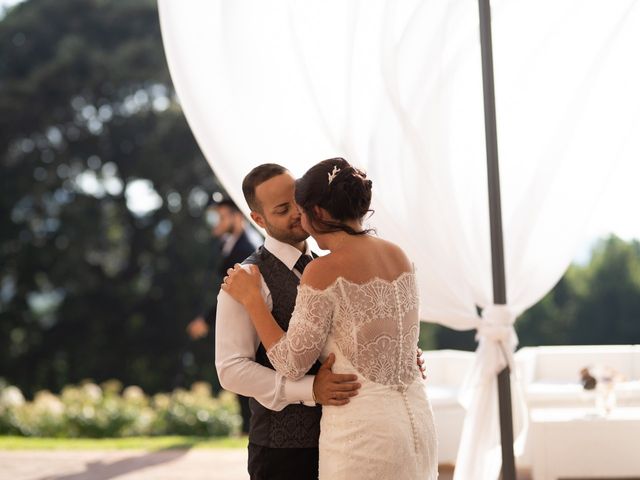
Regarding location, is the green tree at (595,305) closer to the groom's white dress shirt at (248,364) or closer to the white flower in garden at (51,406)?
the white flower in garden at (51,406)

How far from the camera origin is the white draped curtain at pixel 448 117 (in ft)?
10.1

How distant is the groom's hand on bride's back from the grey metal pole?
1.18m

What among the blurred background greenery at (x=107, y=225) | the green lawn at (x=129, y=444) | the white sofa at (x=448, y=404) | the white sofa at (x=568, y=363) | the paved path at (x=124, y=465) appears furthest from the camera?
the blurred background greenery at (x=107, y=225)

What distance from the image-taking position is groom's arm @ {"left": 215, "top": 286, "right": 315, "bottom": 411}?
1988 millimetres

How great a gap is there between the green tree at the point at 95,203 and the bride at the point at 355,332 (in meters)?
12.5

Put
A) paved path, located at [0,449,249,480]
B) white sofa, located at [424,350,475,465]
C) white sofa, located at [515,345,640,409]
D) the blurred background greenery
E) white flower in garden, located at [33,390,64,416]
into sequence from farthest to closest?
the blurred background greenery < white flower in garden, located at [33,390,64,416] < white sofa, located at [515,345,640,409] < white sofa, located at [424,350,475,465] < paved path, located at [0,449,249,480]

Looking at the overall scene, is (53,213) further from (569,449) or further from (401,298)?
(401,298)

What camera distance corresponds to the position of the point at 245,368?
202 cm

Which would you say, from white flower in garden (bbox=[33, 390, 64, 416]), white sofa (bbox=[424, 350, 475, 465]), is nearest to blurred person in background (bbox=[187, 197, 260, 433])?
white sofa (bbox=[424, 350, 475, 465])

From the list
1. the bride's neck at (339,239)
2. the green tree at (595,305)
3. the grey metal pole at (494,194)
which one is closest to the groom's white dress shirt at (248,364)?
the bride's neck at (339,239)

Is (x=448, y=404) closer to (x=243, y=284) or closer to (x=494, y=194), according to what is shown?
(x=494, y=194)

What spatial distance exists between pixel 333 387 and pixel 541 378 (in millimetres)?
5206

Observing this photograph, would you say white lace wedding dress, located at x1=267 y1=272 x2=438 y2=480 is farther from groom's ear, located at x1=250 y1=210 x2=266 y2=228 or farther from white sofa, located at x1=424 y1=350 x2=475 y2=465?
white sofa, located at x1=424 y1=350 x2=475 y2=465

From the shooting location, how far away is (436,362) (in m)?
6.30
